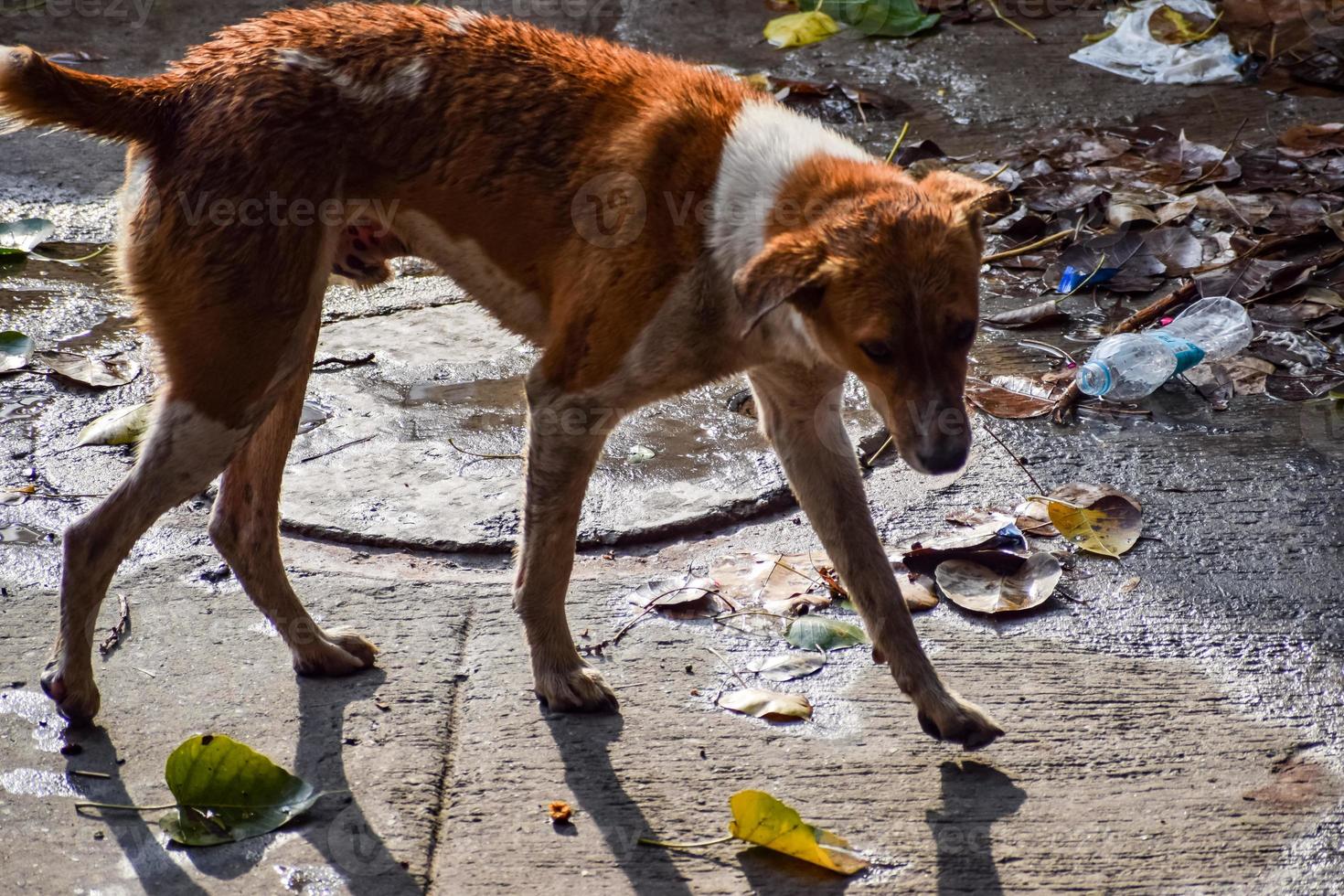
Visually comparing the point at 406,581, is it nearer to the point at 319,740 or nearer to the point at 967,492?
the point at 319,740

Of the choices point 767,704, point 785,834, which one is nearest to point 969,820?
point 785,834

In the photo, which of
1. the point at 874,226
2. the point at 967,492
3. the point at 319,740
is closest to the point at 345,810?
the point at 319,740

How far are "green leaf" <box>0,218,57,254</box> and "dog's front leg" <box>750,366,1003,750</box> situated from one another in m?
3.84

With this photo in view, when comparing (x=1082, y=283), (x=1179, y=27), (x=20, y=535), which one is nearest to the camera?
(x=20, y=535)

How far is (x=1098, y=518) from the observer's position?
4074 mm

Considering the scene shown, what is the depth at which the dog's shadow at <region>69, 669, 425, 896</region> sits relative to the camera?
286 cm

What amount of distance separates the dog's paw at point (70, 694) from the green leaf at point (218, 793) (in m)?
0.41

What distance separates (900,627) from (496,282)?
54.1 inches

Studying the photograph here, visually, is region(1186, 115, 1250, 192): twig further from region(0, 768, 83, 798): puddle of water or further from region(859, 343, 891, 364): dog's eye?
region(0, 768, 83, 798): puddle of water

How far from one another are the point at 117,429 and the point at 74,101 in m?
1.57

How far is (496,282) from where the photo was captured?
3.58 m

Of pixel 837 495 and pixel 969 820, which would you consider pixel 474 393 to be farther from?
pixel 969 820

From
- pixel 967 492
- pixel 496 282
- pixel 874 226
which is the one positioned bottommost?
pixel 967 492

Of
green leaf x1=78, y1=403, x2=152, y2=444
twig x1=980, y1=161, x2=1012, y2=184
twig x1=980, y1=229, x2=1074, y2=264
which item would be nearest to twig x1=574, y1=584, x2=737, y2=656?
green leaf x1=78, y1=403, x2=152, y2=444
